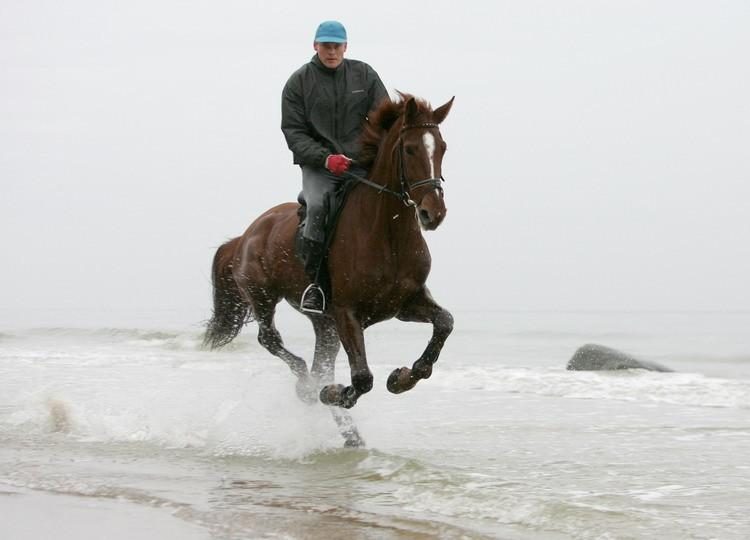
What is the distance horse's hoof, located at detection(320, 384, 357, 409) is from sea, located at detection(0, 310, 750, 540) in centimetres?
52

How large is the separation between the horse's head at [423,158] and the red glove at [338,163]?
460mm

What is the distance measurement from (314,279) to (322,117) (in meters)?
1.25

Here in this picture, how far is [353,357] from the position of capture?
754cm

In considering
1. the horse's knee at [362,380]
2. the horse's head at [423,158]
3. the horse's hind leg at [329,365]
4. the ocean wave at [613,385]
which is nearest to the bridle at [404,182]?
the horse's head at [423,158]

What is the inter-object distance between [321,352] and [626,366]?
9.86 m

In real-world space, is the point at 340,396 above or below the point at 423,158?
below

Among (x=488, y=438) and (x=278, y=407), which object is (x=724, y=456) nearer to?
(x=488, y=438)

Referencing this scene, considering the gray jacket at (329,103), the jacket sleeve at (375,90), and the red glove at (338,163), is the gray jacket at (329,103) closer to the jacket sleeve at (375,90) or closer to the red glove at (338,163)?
the jacket sleeve at (375,90)

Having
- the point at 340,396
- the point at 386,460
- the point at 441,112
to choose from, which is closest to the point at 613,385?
the point at 386,460

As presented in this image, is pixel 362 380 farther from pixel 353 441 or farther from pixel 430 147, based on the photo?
pixel 430 147

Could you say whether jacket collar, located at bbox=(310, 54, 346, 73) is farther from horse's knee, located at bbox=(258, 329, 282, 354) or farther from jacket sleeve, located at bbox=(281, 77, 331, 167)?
horse's knee, located at bbox=(258, 329, 282, 354)

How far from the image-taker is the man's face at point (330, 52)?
25.8 ft

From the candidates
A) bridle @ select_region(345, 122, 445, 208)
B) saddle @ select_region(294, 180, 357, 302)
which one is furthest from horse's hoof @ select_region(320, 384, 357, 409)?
bridle @ select_region(345, 122, 445, 208)

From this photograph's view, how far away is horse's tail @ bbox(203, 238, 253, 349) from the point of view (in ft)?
34.1
